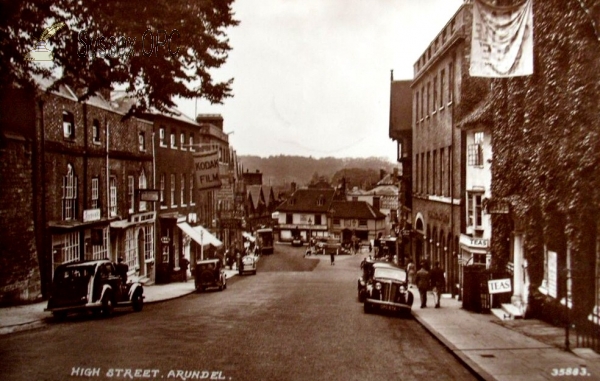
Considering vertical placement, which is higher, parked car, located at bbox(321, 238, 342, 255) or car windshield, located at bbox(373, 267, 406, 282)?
car windshield, located at bbox(373, 267, 406, 282)

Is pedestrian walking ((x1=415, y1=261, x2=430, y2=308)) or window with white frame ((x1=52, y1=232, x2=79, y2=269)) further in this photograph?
pedestrian walking ((x1=415, y1=261, x2=430, y2=308))

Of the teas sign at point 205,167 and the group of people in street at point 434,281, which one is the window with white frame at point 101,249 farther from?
the group of people in street at point 434,281

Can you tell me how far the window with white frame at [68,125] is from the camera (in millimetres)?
8547

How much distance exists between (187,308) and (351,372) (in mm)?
3478

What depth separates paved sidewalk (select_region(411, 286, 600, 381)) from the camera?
780 centimetres

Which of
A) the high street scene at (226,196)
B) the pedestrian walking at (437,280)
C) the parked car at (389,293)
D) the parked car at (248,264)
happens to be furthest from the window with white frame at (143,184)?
the parked car at (248,264)

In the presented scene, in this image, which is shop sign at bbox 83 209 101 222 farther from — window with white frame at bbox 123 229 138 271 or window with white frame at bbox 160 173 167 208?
window with white frame at bbox 160 173 167 208


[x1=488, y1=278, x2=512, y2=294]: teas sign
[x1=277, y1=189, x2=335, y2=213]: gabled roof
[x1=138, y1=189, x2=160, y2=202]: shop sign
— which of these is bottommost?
[x1=488, y1=278, x2=512, y2=294]: teas sign

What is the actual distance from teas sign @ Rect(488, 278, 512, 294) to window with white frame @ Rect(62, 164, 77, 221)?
21.3 ft

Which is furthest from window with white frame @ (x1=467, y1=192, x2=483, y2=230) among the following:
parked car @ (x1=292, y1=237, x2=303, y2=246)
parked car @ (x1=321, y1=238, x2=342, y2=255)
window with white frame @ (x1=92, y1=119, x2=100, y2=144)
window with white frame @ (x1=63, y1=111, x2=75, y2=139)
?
parked car @ (x1=321, y1=238, x2=342, y2=255)

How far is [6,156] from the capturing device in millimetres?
8008

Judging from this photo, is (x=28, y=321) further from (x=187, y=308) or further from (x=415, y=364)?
(x=415, y=364)

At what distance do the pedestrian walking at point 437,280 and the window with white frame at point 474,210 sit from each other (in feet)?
5.44

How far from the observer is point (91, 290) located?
9.98 m
